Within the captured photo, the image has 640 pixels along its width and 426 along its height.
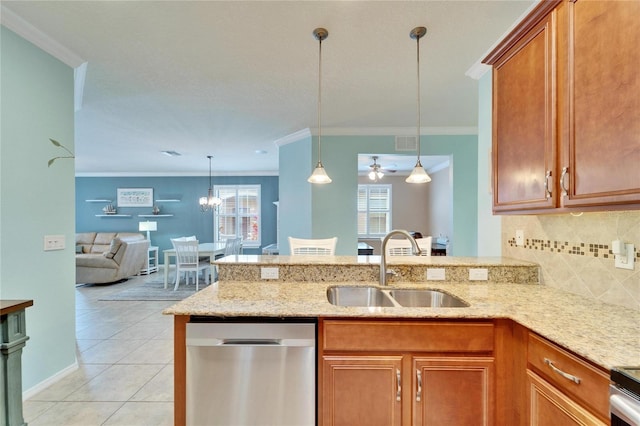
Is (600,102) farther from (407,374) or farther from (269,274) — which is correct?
(269,274)

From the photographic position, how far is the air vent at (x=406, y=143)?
423 centimetres

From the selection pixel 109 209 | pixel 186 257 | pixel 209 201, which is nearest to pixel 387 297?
pixel 186 257

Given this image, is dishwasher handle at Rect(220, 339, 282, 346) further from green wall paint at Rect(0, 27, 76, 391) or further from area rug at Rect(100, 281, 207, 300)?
area rug at Rect(100, 281, 207, 300)

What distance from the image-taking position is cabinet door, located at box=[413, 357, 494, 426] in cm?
128

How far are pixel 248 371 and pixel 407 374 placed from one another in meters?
0.70

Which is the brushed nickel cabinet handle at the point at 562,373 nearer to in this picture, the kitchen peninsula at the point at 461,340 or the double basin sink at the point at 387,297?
the kitchen peninsula at the point at 461,340

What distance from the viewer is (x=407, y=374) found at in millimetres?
1296

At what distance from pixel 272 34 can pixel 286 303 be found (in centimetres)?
180

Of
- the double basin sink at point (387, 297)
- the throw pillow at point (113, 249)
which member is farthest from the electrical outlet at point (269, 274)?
the throw pillow at point (113, 249)

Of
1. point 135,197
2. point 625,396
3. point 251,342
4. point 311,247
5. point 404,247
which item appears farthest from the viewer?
point 135,197

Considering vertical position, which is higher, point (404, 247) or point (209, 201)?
point (209, 201)

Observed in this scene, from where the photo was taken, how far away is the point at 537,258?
1.87 metres

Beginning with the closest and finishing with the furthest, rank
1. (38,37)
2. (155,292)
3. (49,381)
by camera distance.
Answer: (38,37) < (49,381) < (155,292)

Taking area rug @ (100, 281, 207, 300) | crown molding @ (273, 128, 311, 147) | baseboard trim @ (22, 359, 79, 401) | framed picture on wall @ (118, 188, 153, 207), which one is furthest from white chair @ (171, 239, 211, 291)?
framed picture on wall @ (118, 188, 153, 207)
